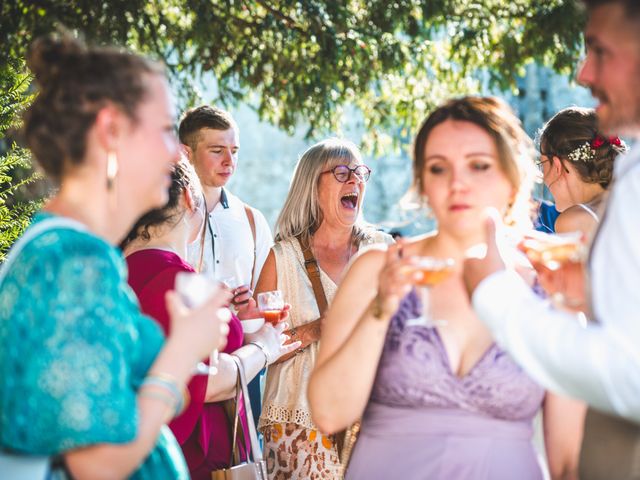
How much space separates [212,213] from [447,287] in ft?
10.9

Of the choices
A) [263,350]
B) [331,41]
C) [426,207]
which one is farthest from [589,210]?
[331,41]

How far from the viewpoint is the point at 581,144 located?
464cm

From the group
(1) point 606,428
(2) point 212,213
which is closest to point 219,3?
(2) point 212,213

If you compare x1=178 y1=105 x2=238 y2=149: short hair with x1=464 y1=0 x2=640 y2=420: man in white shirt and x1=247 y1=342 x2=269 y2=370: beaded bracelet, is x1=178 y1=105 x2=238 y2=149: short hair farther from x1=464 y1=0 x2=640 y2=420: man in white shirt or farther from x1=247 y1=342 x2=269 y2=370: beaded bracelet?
x1=464 y1=0 x2=640 y2=420: man in white shirt

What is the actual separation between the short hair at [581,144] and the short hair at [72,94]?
2.99 metres

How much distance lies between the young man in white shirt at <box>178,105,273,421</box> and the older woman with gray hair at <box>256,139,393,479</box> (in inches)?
26.7

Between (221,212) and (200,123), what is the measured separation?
70 cm

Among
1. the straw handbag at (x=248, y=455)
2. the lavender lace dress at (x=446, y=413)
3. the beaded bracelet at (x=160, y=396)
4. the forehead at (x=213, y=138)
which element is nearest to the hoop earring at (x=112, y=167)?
the beaded bracelet at (x=160, y=396)

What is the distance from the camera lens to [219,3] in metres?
8.28

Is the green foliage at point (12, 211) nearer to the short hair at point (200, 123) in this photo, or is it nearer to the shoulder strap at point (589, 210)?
the short hair at point (200, 123)

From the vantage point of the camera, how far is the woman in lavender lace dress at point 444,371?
2.73 m

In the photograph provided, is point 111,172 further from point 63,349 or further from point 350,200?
point 350,200

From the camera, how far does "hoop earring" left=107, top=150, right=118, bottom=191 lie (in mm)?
2174

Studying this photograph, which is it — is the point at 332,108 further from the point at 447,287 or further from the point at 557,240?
the point at 557,240
